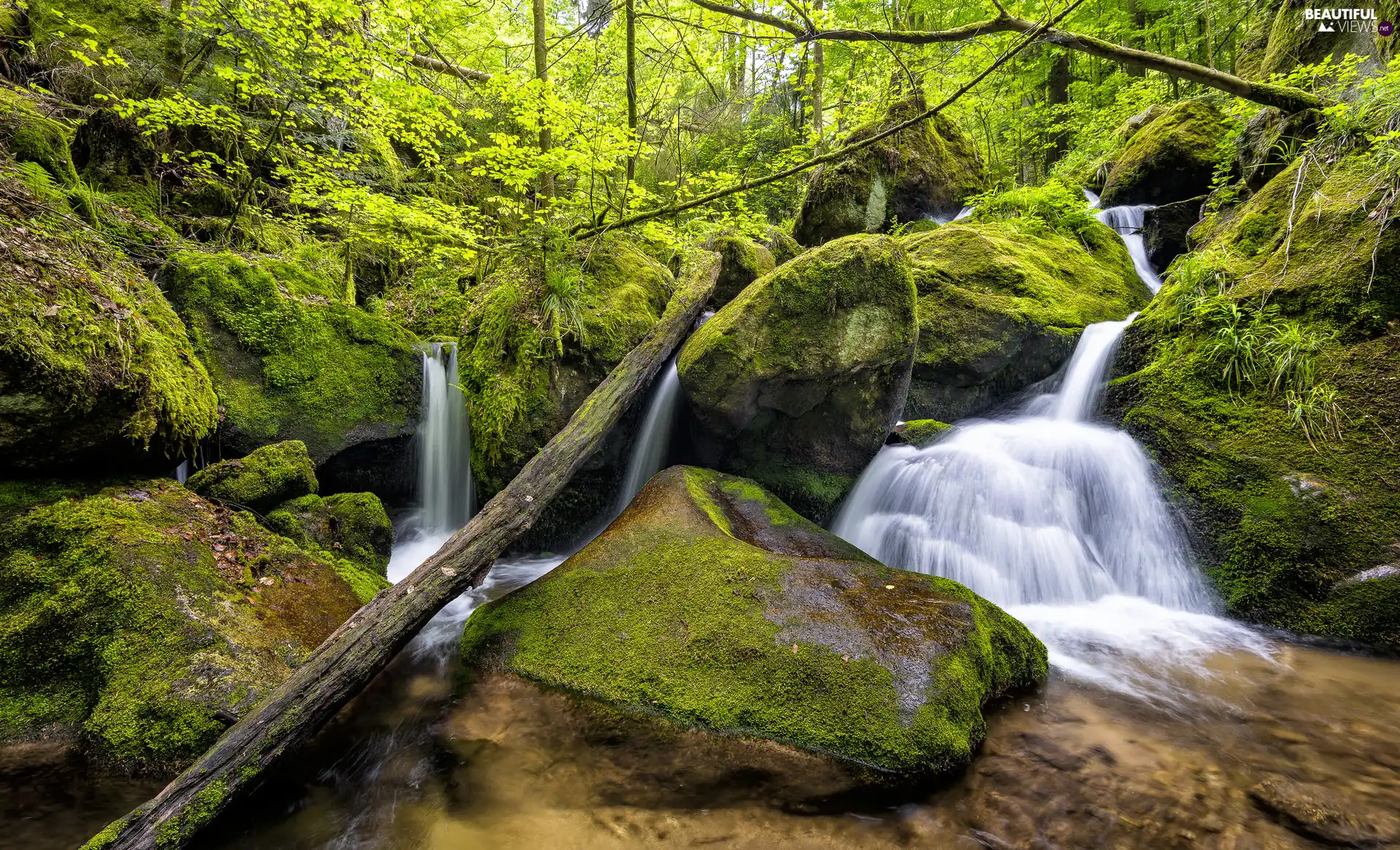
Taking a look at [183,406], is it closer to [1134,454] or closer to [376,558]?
[376,558]

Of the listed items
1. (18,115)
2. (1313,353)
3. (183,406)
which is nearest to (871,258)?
(1313,353)

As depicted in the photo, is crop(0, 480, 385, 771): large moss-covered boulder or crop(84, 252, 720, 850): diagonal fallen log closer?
crop(84, 252, 720, 850): diagonal fallen log

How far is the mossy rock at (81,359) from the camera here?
2.99m

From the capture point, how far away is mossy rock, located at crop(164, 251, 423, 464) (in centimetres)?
482

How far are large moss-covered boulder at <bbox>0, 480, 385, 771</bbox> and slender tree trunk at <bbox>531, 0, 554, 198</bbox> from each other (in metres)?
5.59

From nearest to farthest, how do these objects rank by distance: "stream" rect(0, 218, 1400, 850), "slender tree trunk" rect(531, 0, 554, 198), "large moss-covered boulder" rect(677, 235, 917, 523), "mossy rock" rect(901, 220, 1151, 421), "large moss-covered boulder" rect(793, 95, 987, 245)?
"stream" rect(0, 218, 1400, 850) < "large moss-covered boulder" rect(677, 235, 917, 523) < "mossy rock" rect(901, 220, 1151, 421) < "slender tree trunk" rect(531, 0, 554, 198) < "large moss-covered boulder" rect(793, 95, 987, 245)

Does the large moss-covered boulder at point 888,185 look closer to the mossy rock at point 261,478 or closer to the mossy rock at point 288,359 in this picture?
the mossy rock at point 288,359

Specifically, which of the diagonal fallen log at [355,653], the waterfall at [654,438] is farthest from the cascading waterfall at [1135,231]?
the diagonal fallen log at [355,653]

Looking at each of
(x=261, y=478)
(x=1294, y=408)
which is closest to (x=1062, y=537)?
(x=1294, y=408)

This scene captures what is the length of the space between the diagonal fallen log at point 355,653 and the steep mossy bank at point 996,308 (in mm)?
3996

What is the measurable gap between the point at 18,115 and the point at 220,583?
5.26m

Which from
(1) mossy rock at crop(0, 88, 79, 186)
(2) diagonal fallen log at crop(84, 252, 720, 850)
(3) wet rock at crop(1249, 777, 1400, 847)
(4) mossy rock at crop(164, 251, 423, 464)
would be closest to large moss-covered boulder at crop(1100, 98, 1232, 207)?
(3) wet rock at crop(1249, 777, 1400, 847)

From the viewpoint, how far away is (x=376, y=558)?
14.1ft

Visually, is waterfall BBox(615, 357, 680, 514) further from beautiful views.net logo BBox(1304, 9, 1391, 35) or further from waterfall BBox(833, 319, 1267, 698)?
beautiful views.net logo BBox(1304, 9, 1391, 35)
